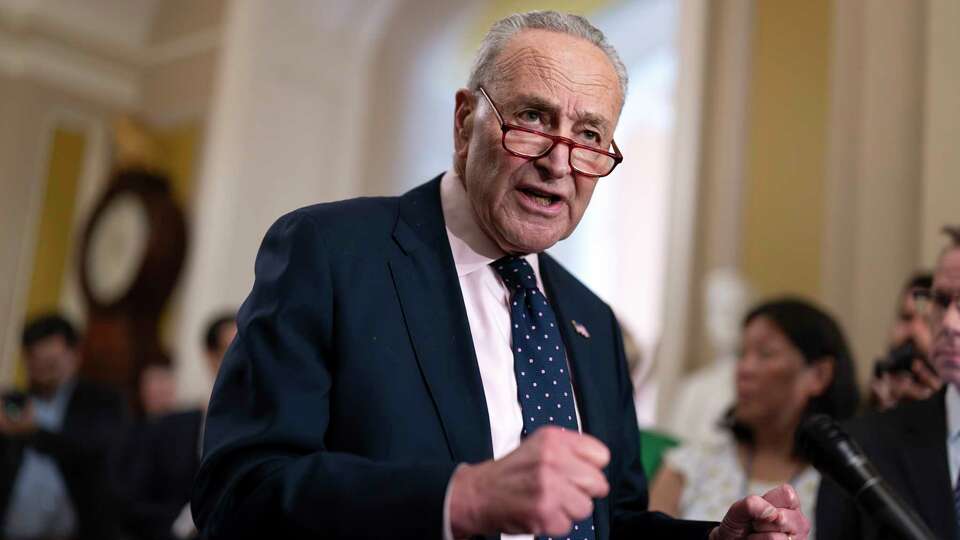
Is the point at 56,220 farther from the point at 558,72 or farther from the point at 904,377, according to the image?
the point at 558,72

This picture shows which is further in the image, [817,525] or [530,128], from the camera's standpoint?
[817,525]

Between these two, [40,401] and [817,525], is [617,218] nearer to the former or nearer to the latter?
[40,401]

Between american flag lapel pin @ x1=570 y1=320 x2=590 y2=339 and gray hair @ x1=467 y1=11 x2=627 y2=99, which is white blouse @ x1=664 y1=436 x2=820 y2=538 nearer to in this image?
american flag lapel pin @ x1=570 y1=320 x2=590 y2=339

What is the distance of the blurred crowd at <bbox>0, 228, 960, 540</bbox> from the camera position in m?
2.17

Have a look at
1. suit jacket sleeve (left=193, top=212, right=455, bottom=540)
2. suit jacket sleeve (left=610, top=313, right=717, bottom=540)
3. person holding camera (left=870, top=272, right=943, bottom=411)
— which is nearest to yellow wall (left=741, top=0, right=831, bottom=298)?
person holding camera (left=870, top=272, right=943, bottom=411)

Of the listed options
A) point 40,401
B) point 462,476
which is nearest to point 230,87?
point 40,401

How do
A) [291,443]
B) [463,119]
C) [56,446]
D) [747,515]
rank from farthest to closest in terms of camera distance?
1. [56,446]
2. [463,119]
3. [747,515]
4. [291,443]

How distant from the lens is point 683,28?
572cm

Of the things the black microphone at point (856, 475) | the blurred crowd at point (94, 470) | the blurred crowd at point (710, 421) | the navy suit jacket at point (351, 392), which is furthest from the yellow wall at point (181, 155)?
the black microphone at point (856, 475)

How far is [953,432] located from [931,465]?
0.10m

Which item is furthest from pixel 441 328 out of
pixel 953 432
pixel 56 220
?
pixel 56 220

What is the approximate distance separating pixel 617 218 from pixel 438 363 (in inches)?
354

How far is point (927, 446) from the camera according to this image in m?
2.08

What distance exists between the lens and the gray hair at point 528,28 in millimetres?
1566
